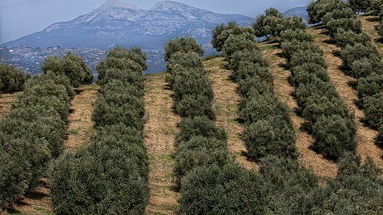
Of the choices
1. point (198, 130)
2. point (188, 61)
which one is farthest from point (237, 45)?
point (198, 130)

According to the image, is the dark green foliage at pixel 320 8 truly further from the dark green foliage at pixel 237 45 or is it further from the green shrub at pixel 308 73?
the green shrub at pixel 308 73

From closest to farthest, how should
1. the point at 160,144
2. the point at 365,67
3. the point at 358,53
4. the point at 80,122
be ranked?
1. the point at 160,144
2. the point at 80,122
3. the point at 365,67
4. the point at 358,53

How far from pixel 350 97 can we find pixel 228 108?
22595 mm

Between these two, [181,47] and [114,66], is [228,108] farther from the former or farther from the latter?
[181,47]

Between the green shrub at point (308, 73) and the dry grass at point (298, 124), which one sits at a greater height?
the green shrub at point (308, 73)

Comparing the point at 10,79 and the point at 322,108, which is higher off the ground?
the point at 10,79

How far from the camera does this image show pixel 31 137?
37344mm

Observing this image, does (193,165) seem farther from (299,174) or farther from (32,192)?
(32,192)

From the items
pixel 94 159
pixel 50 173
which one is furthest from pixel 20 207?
pixel 94 159

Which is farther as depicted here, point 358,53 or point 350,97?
point 358,53

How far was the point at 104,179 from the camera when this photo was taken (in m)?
31.2

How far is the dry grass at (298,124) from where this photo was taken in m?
52.8

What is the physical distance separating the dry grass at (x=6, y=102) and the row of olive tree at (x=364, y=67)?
52960 millimetres

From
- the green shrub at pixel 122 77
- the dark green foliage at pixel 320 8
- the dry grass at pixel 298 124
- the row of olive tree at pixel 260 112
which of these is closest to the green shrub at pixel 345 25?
the dark green foliage at pixel 320 8
